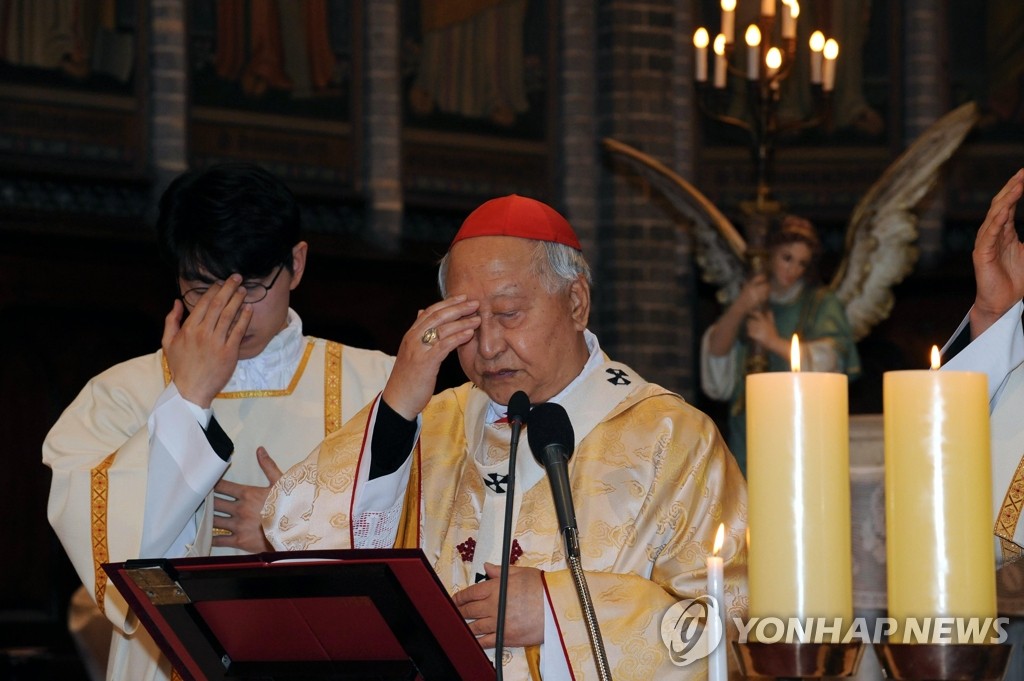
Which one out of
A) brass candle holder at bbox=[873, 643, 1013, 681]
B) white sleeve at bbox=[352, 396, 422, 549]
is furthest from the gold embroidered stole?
brass candle holder at bbox=[873, 643, 1013, 681]

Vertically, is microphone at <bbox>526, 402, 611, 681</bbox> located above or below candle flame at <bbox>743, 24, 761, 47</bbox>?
below

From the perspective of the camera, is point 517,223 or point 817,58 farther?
point 817,58

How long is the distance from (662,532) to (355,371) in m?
1.15

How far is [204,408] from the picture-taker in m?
3.36

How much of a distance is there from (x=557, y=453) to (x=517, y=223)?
1.02 m

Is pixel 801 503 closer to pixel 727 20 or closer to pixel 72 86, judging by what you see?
pixel 727 20

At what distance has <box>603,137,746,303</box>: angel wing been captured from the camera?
9492mm

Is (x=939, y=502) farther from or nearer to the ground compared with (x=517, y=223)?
nearer to the ground

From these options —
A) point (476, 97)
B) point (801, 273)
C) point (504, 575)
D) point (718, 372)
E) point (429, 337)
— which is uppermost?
point (476, 97)

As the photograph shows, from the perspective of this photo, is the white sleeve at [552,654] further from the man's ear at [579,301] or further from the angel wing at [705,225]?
the angel wing at [705,225]

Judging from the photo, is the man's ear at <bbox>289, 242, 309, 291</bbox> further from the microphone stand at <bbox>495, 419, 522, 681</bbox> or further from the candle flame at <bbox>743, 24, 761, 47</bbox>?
the candle flame at <bbox>743, 24, 761, 47</bbox>


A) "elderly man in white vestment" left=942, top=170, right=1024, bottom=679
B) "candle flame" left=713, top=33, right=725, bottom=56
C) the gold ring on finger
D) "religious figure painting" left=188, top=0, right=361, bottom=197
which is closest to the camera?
"elderly man in white vestment" left=942, top=170, right=1024, bottom=679

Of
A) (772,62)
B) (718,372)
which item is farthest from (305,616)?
(718,372)

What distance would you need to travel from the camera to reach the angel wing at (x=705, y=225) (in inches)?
374
